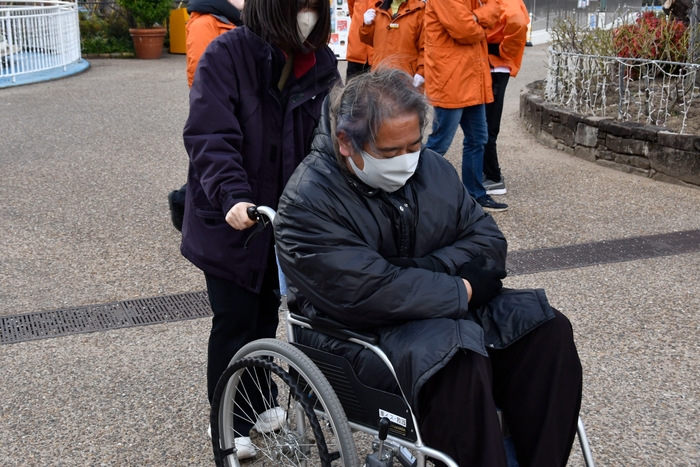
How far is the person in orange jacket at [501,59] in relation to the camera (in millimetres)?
6066

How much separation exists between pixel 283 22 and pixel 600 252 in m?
3.17

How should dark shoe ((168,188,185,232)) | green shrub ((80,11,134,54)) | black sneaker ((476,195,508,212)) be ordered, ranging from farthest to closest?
green shrub ((80,11,134,54)) → black sneaker ((476,195,508,212)) → dark shoe ((168,188,185,232))

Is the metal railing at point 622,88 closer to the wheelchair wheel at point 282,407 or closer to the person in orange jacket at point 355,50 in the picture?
Answer: the person in orange jacket at point 355,50

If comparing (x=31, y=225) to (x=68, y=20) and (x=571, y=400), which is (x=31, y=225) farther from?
(x=68, y=20)

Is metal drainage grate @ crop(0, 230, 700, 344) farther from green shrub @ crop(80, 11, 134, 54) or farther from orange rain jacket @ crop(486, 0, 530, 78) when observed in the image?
green shrub @ crop(80, 11, 134, 54)

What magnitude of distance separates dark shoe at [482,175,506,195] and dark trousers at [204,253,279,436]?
3.60m

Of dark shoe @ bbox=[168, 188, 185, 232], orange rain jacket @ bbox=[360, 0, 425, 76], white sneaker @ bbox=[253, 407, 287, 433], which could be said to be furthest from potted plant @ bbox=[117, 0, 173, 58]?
white sneaker @ bbox=[253, 407, 287, 433]

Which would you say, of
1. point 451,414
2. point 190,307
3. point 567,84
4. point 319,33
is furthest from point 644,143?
point 451,414

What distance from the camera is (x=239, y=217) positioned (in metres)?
2.50

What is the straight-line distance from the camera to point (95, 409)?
10.8ft

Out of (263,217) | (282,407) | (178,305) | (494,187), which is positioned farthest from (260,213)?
(494,187)

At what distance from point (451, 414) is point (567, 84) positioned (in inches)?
270

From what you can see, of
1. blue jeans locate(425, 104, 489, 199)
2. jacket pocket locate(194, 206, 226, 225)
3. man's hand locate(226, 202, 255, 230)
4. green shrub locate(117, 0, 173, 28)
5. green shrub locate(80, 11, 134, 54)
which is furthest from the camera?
green shrub locate(80, 11, 134, 54)

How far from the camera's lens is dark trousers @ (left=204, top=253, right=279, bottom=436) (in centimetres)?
285
